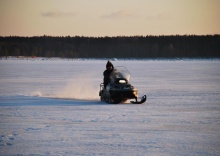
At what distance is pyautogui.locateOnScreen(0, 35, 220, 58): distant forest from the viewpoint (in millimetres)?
154000

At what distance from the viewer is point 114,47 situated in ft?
551

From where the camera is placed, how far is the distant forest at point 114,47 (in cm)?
15400

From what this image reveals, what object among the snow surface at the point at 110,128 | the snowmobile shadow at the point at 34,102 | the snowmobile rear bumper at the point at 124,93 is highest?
the snowmobile rear bumper at the point at 124,93

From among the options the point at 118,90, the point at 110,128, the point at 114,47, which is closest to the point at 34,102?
the point at 118,90

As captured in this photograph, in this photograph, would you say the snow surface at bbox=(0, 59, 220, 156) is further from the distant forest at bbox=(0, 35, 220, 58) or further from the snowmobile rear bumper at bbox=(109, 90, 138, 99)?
the distant forest at bbox=(0, 35, 220, 58)

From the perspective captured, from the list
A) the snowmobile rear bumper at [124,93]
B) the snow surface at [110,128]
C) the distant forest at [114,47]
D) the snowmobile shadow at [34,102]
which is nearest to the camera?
the snow surface at [110,128]

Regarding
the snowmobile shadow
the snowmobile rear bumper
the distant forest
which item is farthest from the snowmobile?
→ the distant forest

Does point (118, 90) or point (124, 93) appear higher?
point (118, 90)

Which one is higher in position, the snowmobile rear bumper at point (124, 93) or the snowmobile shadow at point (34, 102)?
the snowmobile rear bumper at point (124, 93)

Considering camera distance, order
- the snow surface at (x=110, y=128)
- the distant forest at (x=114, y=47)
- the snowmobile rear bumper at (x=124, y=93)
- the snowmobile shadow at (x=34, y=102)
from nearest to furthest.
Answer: the snow surface at (x=110, y=128) → the snowmobile rear bumper at (x=124, y=93) → the snowmobile shadow at (x=34, y=102) → the distant forest at (x=114, y=47)

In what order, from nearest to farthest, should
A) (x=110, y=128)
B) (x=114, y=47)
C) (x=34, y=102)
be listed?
(x=110, y=128), (x=34, y=102), (x=114, y=47)

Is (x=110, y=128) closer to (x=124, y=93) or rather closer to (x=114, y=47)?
(x=124, y=93)

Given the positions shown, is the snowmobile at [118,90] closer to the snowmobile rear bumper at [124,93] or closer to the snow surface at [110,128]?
the snowmobile rear bumper at [124,93]

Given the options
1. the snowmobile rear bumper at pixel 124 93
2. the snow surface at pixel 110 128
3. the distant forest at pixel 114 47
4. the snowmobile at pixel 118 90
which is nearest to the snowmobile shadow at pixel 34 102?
the snow surface at pixel 110 128
